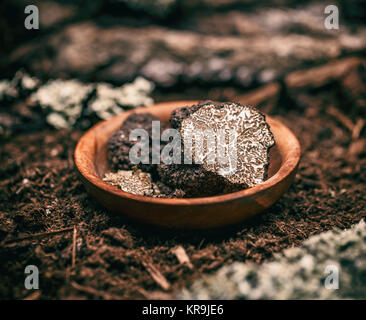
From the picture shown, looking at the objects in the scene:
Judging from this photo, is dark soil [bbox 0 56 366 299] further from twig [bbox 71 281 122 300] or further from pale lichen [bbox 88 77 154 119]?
pale lichen [bbox 88 77 154 119]

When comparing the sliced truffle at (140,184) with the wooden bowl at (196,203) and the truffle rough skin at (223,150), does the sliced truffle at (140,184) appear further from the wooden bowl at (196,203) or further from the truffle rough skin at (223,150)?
the wooden bowl at (196,203)

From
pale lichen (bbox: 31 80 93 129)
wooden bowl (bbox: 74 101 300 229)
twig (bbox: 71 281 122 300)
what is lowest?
twig (bbox: 71 281 122 300)

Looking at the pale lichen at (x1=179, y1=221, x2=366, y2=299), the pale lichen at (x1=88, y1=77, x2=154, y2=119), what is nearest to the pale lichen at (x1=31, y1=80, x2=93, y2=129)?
the pale lichen at (x1=88, y1=77, x2=154, y2=119)

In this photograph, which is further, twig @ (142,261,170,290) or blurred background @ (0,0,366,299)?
blurred background @ (0,0,366,299)
